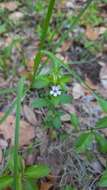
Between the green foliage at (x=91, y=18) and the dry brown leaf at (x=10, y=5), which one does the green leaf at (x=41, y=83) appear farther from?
the dry brown leaf at (x=10, y=5)

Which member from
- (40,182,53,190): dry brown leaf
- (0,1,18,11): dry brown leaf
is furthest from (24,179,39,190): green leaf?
(0,1,18,11): dry brown leaf

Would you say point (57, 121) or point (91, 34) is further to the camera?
point (91, 34)

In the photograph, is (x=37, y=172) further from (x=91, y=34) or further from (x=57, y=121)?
(x=91, y=34)

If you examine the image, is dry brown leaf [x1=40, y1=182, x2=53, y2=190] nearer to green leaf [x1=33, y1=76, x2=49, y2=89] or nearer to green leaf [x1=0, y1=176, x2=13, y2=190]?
green leaf [x1=0, y1=176, x2=13, y2=190]

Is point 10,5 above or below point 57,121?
above

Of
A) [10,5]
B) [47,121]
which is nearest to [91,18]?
[10,5]

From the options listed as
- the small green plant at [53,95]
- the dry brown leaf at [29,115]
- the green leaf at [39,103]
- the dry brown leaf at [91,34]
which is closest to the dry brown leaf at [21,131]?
the dry brown leaf at [29,115]
